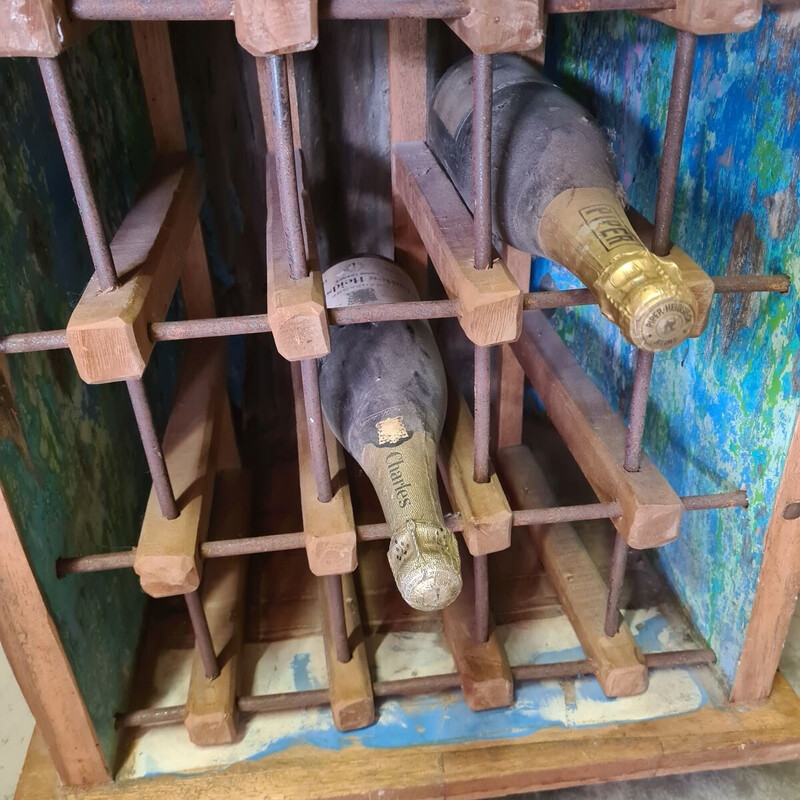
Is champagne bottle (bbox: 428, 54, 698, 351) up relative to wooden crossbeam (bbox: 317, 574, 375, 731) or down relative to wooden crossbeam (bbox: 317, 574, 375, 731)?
up

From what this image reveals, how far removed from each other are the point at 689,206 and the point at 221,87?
27.8 inches

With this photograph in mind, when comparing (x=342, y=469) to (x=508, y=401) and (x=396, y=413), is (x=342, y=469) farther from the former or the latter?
(x=508, y=401)

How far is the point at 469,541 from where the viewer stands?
0.81 meters

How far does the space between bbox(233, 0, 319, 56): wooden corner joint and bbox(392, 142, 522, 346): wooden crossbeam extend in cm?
25

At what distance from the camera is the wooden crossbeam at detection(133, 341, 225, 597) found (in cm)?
78

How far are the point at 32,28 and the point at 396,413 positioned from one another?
47 cm

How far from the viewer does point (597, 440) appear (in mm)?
887

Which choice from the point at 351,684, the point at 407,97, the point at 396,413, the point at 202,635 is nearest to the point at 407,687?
the point at 351,684

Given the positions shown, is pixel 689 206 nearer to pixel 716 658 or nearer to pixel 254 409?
pixel 716 658

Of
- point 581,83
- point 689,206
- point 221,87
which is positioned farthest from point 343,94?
point 689,206

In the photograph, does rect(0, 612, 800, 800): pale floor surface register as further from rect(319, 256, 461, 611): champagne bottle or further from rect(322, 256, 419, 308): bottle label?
rect(322, 256, 419, 308): bottle label

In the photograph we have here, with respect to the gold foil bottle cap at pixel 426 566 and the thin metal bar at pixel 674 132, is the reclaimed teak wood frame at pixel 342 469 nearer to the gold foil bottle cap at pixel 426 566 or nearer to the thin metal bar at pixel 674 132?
the thin metal bar at pixel 674 132

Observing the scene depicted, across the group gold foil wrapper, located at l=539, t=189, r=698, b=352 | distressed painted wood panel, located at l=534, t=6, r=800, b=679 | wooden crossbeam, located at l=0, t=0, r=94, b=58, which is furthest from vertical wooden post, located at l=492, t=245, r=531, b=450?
wooden crossbeam, located at l=0, t=0, r=94, b=58

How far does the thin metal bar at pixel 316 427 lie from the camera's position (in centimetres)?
71
